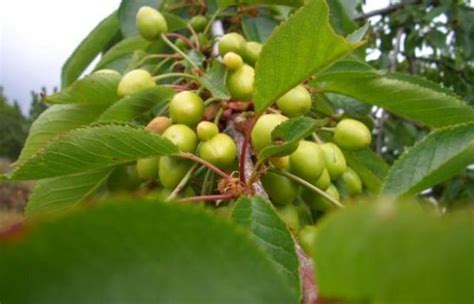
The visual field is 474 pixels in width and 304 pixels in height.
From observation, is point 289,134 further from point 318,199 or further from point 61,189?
point 61,189

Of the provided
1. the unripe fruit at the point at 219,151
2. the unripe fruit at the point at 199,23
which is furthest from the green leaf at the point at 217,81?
the unripe fruit at the point at 199,23

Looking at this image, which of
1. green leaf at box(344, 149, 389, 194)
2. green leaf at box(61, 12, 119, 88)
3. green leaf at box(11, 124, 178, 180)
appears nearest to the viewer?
green leaf at box(11, 124, 178, 180)

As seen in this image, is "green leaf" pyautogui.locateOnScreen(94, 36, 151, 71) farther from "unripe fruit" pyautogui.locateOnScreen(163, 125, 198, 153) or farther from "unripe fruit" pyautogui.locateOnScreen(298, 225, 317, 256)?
"unripe fruit" pyautogui.locateOnScreen(298, 225, 317, 256)

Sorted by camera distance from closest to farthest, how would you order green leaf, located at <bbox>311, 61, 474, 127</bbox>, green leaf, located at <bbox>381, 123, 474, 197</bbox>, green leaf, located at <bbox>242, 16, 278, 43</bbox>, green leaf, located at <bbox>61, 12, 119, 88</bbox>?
1. green leaf, located at <bbox>381, 123, 474, 197</bbox>
2. green leaf, located at <bbox>311, 61, 474, 127</bbox>
3. green leaf, located at <bbox>242, 16, 278, 43</bbox>
4. green leaf, located at <bbox>61, 12, 119, 88</bbox>

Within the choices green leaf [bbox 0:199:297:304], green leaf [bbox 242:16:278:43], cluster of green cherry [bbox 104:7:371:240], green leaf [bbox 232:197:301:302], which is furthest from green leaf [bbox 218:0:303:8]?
green leaf [bbox 0:199:297:304]

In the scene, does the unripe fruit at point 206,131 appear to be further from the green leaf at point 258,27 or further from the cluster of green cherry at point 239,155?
the green leaf at point 258,27
